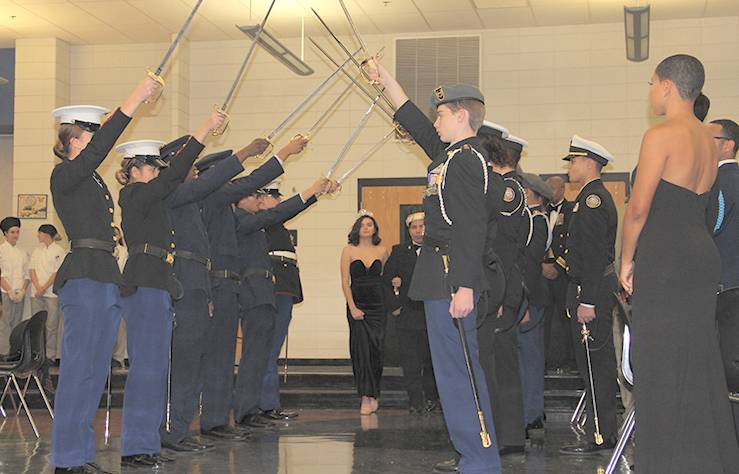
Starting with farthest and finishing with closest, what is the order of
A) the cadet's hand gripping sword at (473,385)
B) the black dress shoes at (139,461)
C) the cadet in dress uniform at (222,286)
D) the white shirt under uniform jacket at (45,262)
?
the white shirt under uniform jacket at (45,262) → the cadet in dress uniform at (222,286) → the black dress shoes at (139,461) → the cadet's hand gripping sword at (473,385)

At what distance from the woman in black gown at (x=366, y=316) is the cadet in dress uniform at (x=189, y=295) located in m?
2.58

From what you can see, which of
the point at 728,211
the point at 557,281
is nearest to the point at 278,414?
the point at 557,281

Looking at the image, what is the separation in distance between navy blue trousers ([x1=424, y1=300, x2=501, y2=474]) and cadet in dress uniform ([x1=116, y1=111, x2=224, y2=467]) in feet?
5.47

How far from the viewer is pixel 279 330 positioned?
7695 millimetres

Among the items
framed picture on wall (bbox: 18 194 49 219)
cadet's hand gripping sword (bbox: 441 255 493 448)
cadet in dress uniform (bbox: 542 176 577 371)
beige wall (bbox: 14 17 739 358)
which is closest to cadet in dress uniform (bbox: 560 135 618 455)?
cadet in dress uniform (bbox: 542 176 577 371)

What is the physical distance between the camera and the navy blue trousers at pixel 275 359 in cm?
761

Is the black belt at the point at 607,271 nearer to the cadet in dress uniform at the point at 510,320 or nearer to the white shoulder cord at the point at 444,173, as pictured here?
the cadet in dress uniform at the point at 510,320

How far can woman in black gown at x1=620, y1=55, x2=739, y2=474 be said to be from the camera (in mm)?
3383

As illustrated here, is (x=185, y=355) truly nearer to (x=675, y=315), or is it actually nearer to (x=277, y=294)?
(x=277, y=294)

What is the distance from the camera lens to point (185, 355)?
5.71 meters

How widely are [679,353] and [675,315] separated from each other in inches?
5.3

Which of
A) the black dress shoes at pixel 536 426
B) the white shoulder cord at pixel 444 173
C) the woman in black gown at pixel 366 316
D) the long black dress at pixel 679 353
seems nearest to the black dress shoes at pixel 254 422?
the woman in black gown at pixel 366 316

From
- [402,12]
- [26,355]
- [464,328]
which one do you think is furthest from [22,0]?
[464,328]

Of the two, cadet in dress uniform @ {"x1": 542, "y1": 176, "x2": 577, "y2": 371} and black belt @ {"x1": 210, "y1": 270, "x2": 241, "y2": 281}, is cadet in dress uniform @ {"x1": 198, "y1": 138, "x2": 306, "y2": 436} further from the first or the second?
cadet in dress uniform @ {"x1": 542, "y1": 176, "x2": 577, "y2": 371}
